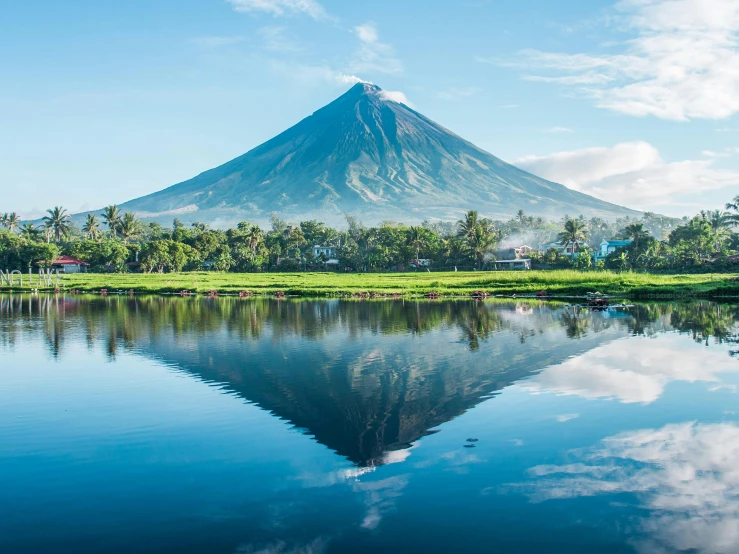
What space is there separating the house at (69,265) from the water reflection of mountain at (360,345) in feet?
157

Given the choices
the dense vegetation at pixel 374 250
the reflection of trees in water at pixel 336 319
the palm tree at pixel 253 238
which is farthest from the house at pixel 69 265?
the reflection of trees in water at pixel 336 319

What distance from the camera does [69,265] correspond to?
8606 centimetres

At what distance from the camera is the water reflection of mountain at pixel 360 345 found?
1273cm

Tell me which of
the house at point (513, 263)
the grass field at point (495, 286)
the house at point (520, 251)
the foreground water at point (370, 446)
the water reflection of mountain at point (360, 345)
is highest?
the house at point (520, 251)

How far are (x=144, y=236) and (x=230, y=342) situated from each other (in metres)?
109

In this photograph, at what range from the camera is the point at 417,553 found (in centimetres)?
700

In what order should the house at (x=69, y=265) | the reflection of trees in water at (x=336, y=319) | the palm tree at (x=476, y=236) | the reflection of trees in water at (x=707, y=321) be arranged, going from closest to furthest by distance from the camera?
1. the reflection of trees in water at (x=707, y=321)
2. the reflection of trees in water at (x=336, y=319)
3. the palm tree at (x=476, y=236)
4. the house at (x=69, y=265)

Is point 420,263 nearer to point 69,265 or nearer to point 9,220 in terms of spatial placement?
point 69,265

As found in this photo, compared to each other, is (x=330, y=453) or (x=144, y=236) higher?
(x=144, y=236)

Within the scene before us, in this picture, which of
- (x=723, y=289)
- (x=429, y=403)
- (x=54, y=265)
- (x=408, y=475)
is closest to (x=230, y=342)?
(x=429, y=403)

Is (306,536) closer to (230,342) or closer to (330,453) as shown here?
(330,453)

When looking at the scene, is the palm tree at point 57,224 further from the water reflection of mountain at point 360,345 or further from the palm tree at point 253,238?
the water reflection of mountain at point 360,345

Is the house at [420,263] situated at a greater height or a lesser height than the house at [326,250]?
lesser

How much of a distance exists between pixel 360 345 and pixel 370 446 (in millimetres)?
10831
